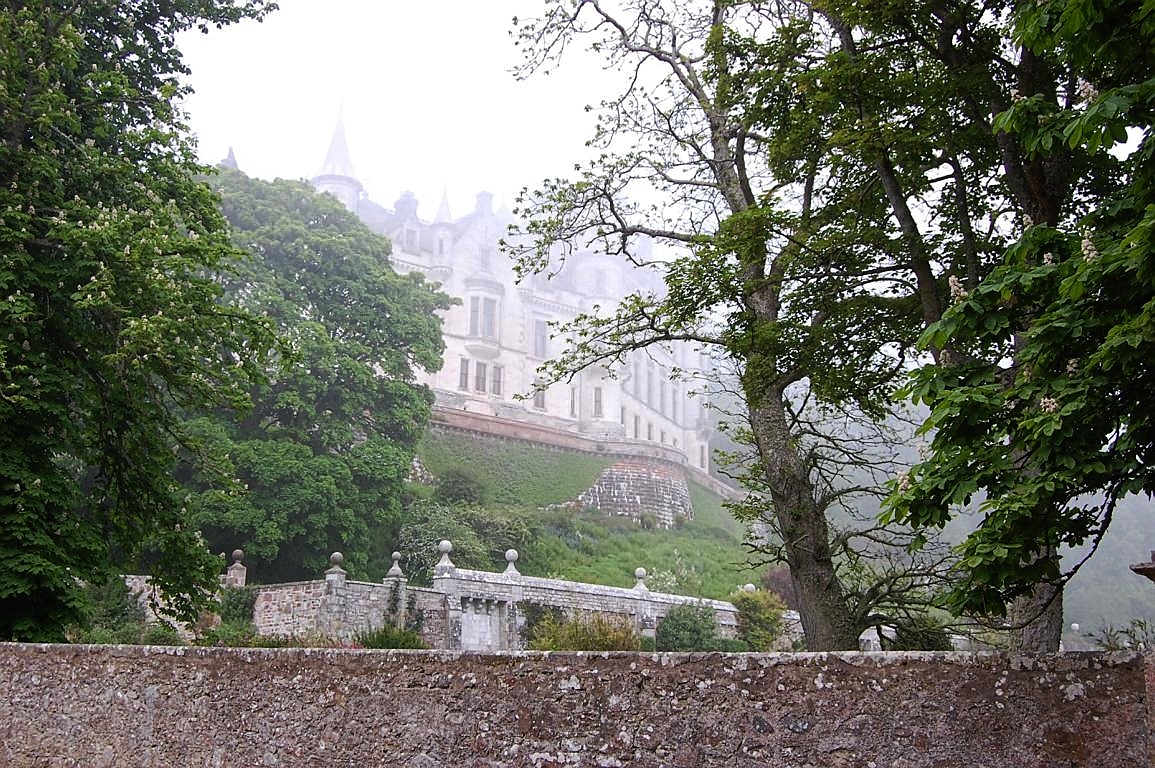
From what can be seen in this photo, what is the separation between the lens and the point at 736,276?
1177 cm

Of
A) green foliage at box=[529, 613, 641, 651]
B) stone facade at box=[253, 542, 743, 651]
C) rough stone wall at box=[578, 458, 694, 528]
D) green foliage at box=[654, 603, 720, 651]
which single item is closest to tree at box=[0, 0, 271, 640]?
green foliage at box=[529, 613, 641, 651]

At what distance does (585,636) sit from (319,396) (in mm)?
13774

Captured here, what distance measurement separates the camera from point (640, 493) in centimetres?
5322

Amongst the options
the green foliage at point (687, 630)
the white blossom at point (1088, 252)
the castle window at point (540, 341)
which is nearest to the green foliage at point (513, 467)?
the green foliage at point (687, 630)

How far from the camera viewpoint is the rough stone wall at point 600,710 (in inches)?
140

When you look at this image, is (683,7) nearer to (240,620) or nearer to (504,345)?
(240,620)

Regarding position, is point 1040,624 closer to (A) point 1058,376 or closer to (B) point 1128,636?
(A) point 1058,376

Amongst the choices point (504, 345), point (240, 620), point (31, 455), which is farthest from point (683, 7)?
point (504, 345)

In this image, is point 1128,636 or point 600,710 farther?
point 1128,636

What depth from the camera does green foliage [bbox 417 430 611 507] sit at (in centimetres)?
4700

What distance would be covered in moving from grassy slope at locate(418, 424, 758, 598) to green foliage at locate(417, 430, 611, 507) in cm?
6

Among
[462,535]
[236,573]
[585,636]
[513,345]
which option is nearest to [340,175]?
[513,345]

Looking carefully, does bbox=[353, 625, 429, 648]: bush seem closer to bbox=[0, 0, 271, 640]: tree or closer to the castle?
bbox=[0, 0, 271, 640]: tree

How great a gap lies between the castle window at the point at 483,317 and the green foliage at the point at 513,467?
13.2 m
